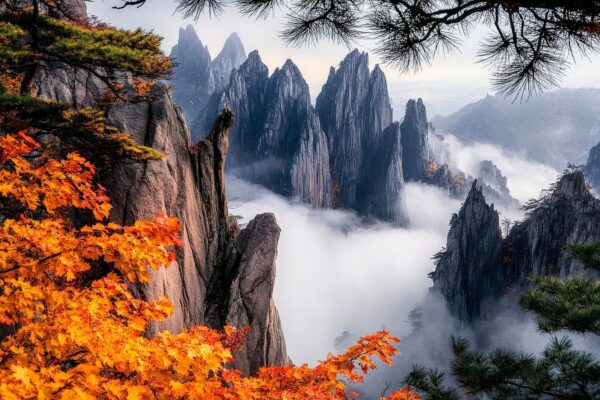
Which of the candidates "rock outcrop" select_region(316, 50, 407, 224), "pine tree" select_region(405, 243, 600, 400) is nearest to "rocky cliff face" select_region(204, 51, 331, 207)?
"rock outcrop" select_region(316, 50, 407, 224)

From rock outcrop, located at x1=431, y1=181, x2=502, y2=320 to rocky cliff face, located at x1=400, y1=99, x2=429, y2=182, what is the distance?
5361cm

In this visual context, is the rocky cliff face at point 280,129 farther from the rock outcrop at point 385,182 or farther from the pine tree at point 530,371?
the pine tree at point 530,371

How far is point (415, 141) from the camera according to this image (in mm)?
98250

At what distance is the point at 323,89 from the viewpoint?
95.9 meters

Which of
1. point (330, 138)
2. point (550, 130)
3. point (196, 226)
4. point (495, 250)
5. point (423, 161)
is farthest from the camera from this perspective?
point (550, 130)

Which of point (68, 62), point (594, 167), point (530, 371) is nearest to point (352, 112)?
point (594, 167)

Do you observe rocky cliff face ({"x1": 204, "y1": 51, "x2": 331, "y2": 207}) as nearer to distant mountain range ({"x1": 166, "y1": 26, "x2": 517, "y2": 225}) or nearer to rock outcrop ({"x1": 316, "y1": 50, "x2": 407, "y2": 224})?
distant mountain range ({"x1": 166, "y1": 26, "x2": 517, "y2": 225})

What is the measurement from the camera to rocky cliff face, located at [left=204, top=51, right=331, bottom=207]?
87562mm

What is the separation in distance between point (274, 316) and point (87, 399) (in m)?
13.2

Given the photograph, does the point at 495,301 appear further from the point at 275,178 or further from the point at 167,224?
the point at 275,178

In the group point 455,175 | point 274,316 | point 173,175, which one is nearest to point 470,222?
point 274,316

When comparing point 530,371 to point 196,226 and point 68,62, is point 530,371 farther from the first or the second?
point 196,226

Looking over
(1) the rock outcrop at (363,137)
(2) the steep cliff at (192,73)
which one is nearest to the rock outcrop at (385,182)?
(1) the rock outcrop at (363,137)

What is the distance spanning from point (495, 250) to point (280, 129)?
59755 millimetres
